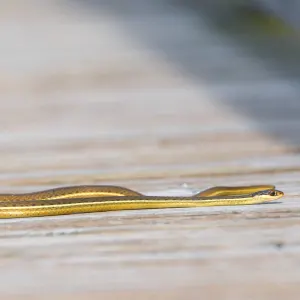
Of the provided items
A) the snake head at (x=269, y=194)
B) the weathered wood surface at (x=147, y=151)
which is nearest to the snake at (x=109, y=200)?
the snake head at (x=269, y=194)

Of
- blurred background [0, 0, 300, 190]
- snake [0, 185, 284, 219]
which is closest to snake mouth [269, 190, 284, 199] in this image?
snake [0, 185, 284, 219]

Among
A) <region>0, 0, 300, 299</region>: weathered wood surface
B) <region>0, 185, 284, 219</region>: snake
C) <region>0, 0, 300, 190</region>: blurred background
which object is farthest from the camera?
<region>0, 0, 300, 190</region>: blurred background

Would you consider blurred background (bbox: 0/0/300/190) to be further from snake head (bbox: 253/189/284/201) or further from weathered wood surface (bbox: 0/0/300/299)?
snake head (bbox: 253/189/284/201)

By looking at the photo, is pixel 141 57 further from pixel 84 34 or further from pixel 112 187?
pixel 112 187

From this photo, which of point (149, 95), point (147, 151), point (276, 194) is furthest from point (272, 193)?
point (149, 95)

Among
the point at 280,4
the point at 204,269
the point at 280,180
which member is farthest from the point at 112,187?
the point at 280,4

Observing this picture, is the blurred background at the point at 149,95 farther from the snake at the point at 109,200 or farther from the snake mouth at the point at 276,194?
the snake mouth at the point at 276,194

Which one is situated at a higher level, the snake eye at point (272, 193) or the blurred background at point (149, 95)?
the blurred background at point (149, 95)
